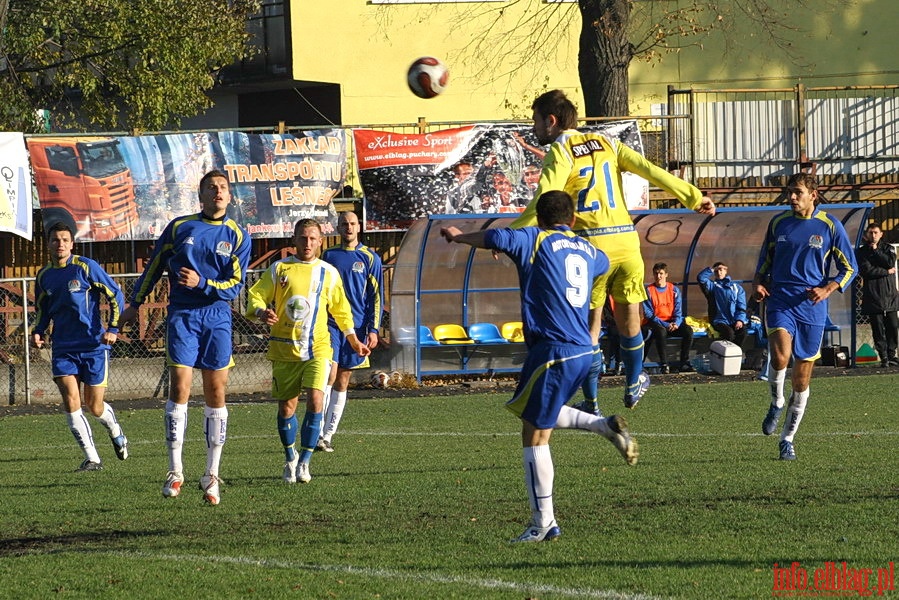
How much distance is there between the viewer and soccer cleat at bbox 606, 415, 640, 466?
7375 millimetres

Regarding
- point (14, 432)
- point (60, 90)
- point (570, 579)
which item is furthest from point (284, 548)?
point (60, 90)

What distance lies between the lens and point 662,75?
109 feet

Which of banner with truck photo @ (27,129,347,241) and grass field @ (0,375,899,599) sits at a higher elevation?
banner with truck photo @ (27,129,347,241)

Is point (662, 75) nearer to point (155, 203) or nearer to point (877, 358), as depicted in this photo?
point (877, 358)

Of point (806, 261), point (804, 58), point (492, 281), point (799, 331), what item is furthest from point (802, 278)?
point (804, 58)

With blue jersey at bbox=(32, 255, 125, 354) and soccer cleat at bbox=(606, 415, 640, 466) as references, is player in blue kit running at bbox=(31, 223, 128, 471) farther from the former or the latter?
soccer cleat at bbox=(606, 415, 640, 466)

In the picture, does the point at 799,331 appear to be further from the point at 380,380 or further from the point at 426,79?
the point at 380,380

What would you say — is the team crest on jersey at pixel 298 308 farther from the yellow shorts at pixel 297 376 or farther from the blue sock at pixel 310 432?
the blue sock at pixel 310 432

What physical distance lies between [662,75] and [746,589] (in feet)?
91.7

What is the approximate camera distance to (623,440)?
7418 millimetres

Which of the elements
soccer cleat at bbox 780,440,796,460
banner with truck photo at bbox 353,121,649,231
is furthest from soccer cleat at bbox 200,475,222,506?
banner with truck photo at bbox 353,121,649,231

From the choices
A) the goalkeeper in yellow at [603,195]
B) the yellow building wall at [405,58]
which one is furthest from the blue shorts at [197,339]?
the yellow building wall at [405,58]

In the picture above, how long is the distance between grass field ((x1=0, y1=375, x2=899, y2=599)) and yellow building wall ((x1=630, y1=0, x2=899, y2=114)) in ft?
66.4

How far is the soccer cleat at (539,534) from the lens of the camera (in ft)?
24.4
